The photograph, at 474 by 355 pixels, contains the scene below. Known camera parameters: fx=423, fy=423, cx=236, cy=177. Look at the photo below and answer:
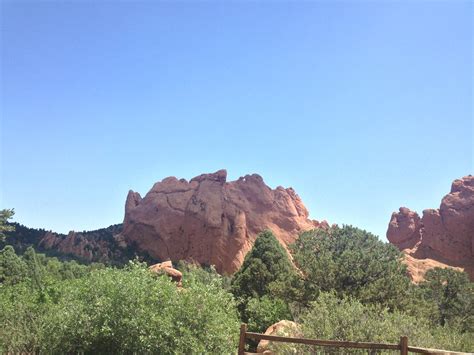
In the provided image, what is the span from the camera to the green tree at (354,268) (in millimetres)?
25359

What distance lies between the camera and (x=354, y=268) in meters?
27.5

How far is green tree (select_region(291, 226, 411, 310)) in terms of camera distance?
2536 centimetres

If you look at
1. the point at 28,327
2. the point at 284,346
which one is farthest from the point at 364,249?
the point at 28,327

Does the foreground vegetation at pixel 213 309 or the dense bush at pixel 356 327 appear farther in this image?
the foreground vegetation at pixel 213 309

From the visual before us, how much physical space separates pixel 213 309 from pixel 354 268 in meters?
14.3

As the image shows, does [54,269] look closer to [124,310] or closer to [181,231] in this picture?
[181,231]

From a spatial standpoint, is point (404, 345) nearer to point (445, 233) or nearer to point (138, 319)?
point (138, 319)

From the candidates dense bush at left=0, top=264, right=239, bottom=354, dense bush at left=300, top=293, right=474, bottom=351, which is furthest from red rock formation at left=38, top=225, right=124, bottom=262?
dense bush at left=300, top=293, right=474, bottom=351

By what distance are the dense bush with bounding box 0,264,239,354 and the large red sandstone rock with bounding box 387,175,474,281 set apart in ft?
182

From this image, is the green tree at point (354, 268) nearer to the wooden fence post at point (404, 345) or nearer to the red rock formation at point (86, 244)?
the wooden fence post at point (404, 345)

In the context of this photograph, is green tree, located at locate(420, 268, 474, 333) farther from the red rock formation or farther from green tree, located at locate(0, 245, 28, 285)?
the red rock formation

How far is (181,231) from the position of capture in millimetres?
73688

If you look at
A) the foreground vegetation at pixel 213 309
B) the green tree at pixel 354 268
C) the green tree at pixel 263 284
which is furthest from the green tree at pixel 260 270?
the green tree at pixel 354 268

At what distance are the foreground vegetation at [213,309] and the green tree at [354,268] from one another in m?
0.07
